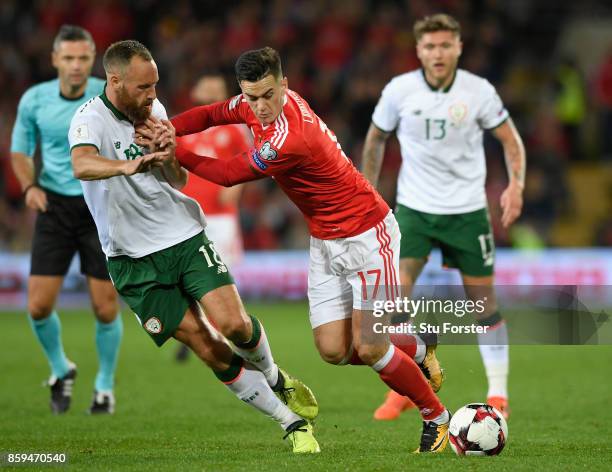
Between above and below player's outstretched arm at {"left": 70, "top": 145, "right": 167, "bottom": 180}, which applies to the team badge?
below

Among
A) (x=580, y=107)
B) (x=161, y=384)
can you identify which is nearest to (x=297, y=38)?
(x=580, y=107)

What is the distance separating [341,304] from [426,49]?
2.26 meters

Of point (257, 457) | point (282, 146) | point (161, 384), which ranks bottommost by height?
point (161, 384)

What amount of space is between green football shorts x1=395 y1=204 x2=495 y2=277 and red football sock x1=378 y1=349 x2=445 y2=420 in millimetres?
1799

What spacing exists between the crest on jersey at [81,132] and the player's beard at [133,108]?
0.27 metres

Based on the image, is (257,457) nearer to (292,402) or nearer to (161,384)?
(292,402)

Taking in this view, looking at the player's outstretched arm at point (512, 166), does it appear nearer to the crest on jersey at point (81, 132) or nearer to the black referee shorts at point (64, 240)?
the black referee shorts at point (64, 240)

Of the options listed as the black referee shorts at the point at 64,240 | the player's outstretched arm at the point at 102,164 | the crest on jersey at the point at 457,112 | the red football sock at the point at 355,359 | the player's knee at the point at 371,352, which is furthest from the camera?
the black referee shorts at the point at 64,240

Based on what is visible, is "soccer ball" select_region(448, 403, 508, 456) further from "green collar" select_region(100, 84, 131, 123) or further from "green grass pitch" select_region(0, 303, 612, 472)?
"green collar" select_region(100, 84, 131, 123)

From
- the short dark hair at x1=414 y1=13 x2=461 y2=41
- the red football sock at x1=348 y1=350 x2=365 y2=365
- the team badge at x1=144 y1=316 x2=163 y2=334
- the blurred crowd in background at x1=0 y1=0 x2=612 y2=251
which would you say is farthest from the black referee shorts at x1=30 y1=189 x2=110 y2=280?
the blurred crowd in background at x1=0 y1=0 x2=612 y2=251

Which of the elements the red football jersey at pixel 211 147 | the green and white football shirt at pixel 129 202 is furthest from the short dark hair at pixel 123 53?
the red football jersey at pixel 211 147

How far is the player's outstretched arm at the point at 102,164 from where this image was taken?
17.1ft

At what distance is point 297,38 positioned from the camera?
59.7 feet

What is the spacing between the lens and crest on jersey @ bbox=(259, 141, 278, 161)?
548cm
